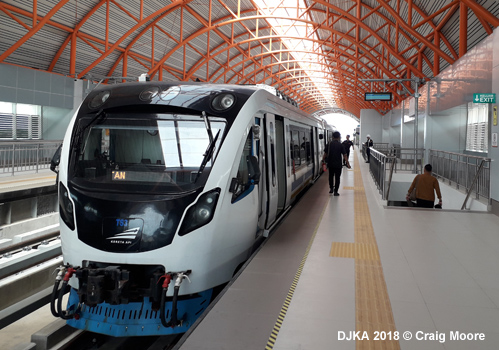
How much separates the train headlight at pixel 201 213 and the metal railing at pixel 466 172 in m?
8.08

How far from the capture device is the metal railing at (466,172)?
10922 mm

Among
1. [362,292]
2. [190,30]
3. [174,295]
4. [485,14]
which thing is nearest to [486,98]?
[485,14]

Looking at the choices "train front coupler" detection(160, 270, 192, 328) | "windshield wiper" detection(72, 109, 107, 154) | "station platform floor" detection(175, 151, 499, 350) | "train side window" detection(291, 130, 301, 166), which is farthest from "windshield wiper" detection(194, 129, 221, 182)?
"train side window" detection(291, 130, 301, 166)

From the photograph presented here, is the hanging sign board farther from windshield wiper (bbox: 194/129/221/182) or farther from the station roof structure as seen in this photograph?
windshield wiper (bbox: 194/129/221/182)

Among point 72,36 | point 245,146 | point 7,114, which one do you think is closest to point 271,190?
point 245,146

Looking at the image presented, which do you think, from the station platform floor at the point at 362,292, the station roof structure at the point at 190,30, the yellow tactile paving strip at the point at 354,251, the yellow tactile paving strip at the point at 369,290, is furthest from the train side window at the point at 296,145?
the station roof structure at the point at 190,30

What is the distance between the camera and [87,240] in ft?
16.3

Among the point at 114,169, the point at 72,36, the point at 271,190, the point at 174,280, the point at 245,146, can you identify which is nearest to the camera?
the point at 174,280

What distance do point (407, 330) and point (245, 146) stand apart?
2870mm

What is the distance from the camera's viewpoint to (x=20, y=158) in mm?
15992

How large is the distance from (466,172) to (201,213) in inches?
390

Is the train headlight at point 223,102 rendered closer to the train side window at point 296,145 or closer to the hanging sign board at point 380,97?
the train side window at point 296,145

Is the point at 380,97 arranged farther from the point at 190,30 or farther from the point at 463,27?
the point at 190,30

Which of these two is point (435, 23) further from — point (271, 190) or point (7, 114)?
point (7, 114)
